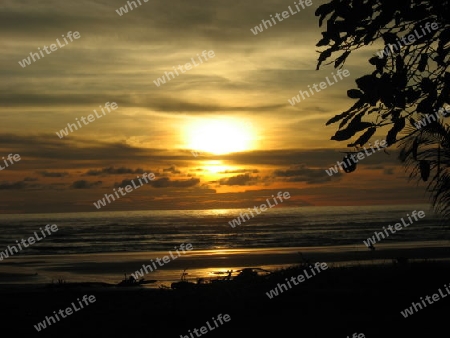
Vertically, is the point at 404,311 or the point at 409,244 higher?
the point at 404,311

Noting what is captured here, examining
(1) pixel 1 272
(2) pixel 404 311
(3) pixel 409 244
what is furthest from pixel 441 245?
(2) pixel 404 311

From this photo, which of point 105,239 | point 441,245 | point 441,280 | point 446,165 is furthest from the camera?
point 105,239

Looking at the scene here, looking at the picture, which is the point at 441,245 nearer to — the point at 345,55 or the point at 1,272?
the point at 1,272

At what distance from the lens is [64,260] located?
38.7 m

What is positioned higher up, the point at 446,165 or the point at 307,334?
the point at 446,165

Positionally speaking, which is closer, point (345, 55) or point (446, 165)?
point (345, 55)

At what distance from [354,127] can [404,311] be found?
8571mm

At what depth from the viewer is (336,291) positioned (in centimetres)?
1513

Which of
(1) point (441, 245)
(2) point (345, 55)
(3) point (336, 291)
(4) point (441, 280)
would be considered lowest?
(1) point (441, 245)

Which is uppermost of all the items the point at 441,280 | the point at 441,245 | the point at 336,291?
the point at 336,291

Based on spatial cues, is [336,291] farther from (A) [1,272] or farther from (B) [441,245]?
(B) [441,245]

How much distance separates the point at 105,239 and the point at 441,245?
3107cm

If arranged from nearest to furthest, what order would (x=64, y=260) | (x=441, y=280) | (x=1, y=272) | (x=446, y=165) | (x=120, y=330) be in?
1. (x=120, y=330)
2. (x=446, y=165)
3. (x=441, y=280)
4. (x=1, y=272)
5. (x=64, y=260)

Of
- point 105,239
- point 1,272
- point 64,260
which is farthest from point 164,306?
point 105,239
